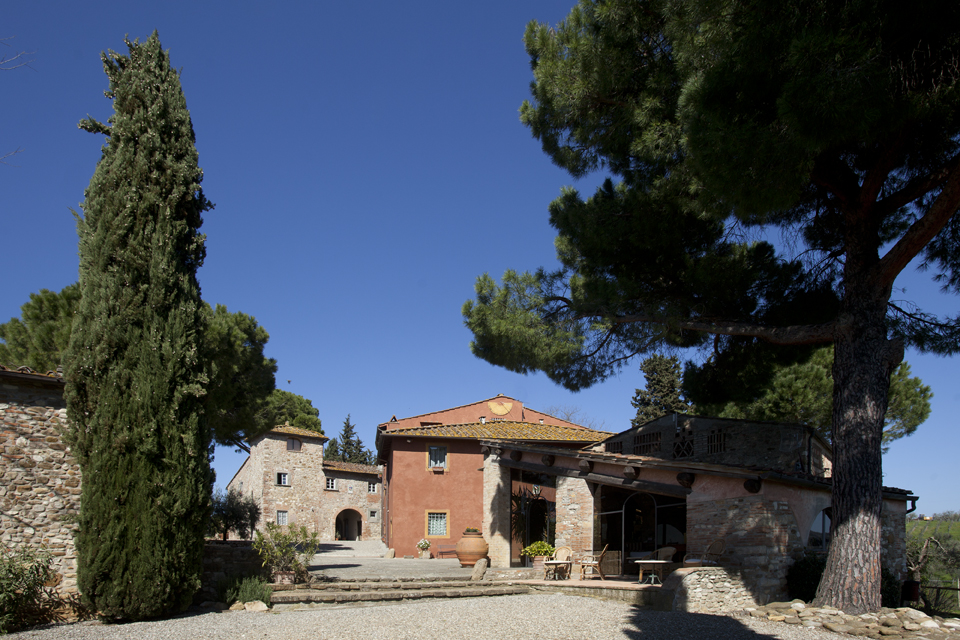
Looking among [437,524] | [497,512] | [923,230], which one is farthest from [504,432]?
[923,230]

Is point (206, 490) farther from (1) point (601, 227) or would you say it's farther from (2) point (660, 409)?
(2) point (660, 409)

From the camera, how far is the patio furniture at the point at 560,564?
12897mm

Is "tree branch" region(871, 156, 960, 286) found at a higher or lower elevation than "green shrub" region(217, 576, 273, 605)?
higher

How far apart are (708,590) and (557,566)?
13.7ft

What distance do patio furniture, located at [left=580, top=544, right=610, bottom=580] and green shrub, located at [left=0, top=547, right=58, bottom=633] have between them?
9113 millimetres

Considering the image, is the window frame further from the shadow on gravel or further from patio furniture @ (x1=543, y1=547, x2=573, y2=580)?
the shadow on gravel

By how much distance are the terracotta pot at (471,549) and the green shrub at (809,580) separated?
809 centimetres

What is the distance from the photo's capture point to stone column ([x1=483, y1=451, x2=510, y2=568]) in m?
16.7

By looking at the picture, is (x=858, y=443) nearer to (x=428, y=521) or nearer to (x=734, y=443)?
(x=734, y=443)

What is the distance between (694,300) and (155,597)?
365 inches

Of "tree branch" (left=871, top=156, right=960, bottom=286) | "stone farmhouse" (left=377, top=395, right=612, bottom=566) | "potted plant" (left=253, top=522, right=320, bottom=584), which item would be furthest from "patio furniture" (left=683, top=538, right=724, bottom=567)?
"stone farmhouse" (left=377, top=395, right=612, bottom=566)

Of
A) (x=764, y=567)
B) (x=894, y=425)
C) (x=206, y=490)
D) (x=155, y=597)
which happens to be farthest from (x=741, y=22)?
(x=894, y=425)

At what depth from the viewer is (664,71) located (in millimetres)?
9883

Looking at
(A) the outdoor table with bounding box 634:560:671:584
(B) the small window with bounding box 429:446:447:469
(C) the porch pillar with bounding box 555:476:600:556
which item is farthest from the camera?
(B) the small window with bounding box 429:446:447:469
